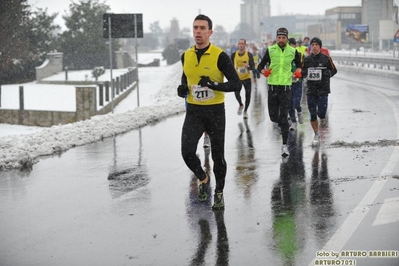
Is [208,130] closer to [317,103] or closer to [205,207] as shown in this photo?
[205,207]

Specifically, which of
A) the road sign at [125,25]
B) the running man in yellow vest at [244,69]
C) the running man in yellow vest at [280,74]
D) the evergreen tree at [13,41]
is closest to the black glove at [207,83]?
the running man in yellow vest at [280,74]

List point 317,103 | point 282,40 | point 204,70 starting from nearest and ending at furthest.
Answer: point 204,70 → point 282,40 → point 317,103

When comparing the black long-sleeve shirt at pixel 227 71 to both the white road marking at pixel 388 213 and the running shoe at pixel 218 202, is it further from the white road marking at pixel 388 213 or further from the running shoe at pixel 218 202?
the white road marking at pixel 388 213

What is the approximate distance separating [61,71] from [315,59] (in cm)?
4043

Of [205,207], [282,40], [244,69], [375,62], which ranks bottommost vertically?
[205,207]

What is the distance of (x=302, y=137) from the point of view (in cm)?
1238

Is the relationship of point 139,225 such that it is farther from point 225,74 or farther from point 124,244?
point 225,74

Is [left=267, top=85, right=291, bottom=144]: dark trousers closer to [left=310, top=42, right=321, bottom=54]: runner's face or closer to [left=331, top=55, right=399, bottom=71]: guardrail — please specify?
[left=310, top=42, right=321, bottom=54]: runner's face

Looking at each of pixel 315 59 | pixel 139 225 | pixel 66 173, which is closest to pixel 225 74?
pixel 139 225

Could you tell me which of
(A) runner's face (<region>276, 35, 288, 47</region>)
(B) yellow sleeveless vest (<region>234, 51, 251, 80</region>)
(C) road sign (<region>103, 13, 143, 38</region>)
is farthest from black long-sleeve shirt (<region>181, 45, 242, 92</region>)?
(C) road sign (<region>103, 13, 143, 38</region>)

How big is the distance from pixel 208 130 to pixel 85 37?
49.9m

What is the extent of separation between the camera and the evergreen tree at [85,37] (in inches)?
2183

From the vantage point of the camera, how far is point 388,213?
6438 millimetres

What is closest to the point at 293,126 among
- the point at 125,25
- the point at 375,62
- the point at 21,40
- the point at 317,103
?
the point at 317,103
